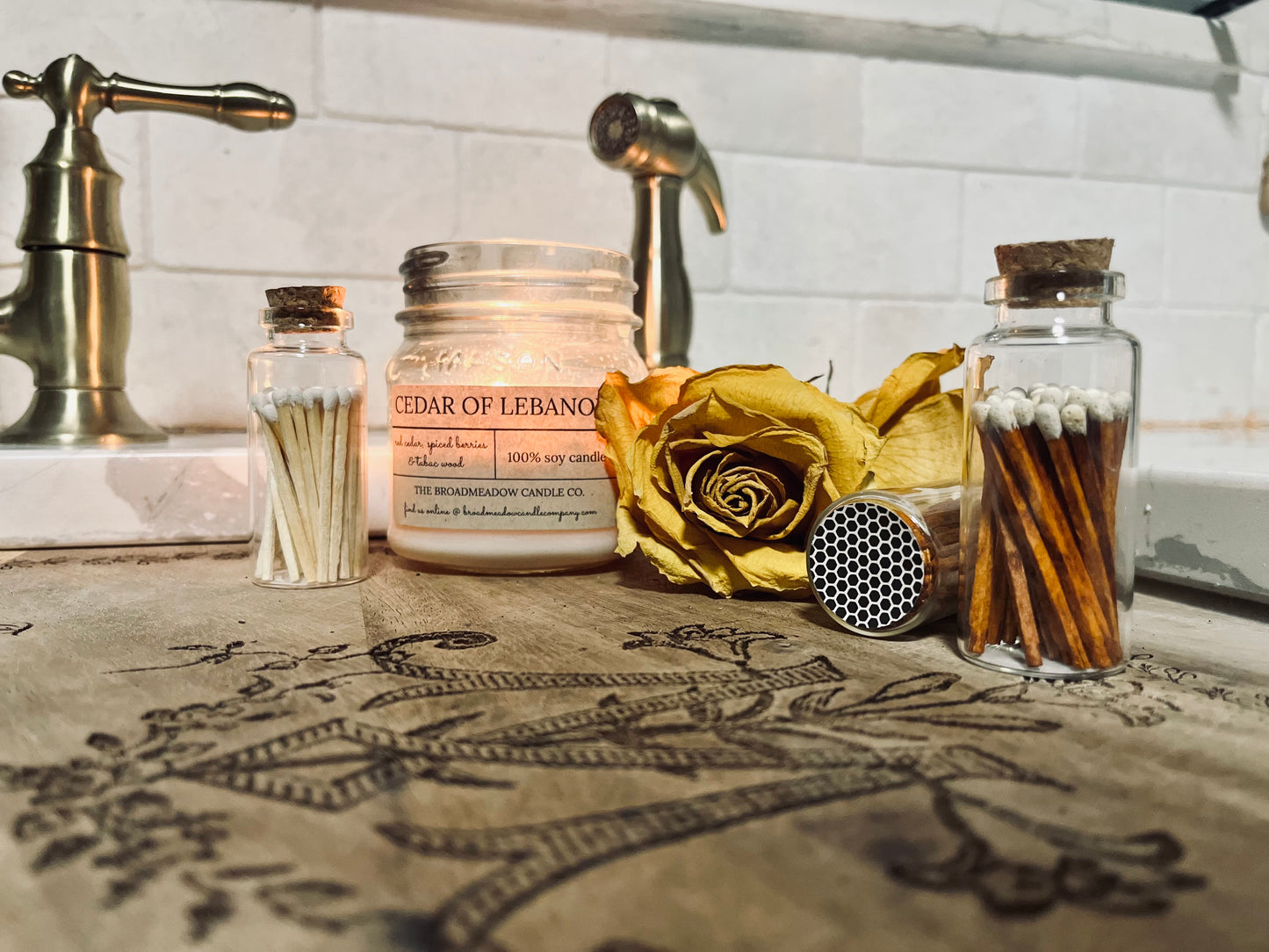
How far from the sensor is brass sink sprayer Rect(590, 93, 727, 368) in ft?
2.10

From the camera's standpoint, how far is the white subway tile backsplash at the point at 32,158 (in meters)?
Answer: 0.75

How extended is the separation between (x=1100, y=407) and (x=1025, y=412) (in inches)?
1.0

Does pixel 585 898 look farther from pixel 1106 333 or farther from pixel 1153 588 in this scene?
pixel 1153 588

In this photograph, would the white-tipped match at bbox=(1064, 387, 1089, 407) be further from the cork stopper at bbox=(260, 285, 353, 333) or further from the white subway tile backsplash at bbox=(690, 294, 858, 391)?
the white subway tile backsplash at bbox=(690, 294, 858, 391)

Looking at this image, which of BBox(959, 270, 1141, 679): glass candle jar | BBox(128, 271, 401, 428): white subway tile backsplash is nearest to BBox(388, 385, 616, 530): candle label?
BBox(959, 270, 1141, 679): glass candle jar

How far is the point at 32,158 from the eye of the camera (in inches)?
29.3

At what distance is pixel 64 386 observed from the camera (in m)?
0.67

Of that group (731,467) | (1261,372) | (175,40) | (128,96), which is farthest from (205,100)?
(1261,372)

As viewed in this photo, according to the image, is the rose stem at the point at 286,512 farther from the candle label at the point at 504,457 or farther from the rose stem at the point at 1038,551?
the rose stem at the point at 1038,551

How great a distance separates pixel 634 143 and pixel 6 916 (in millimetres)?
559

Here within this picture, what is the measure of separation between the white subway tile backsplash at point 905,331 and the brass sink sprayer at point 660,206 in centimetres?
28

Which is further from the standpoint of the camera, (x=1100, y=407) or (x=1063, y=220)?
(x=1063, y=220)

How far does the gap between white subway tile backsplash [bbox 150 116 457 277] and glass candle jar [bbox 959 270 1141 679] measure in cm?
58

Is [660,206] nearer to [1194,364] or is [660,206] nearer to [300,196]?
[300,196]
